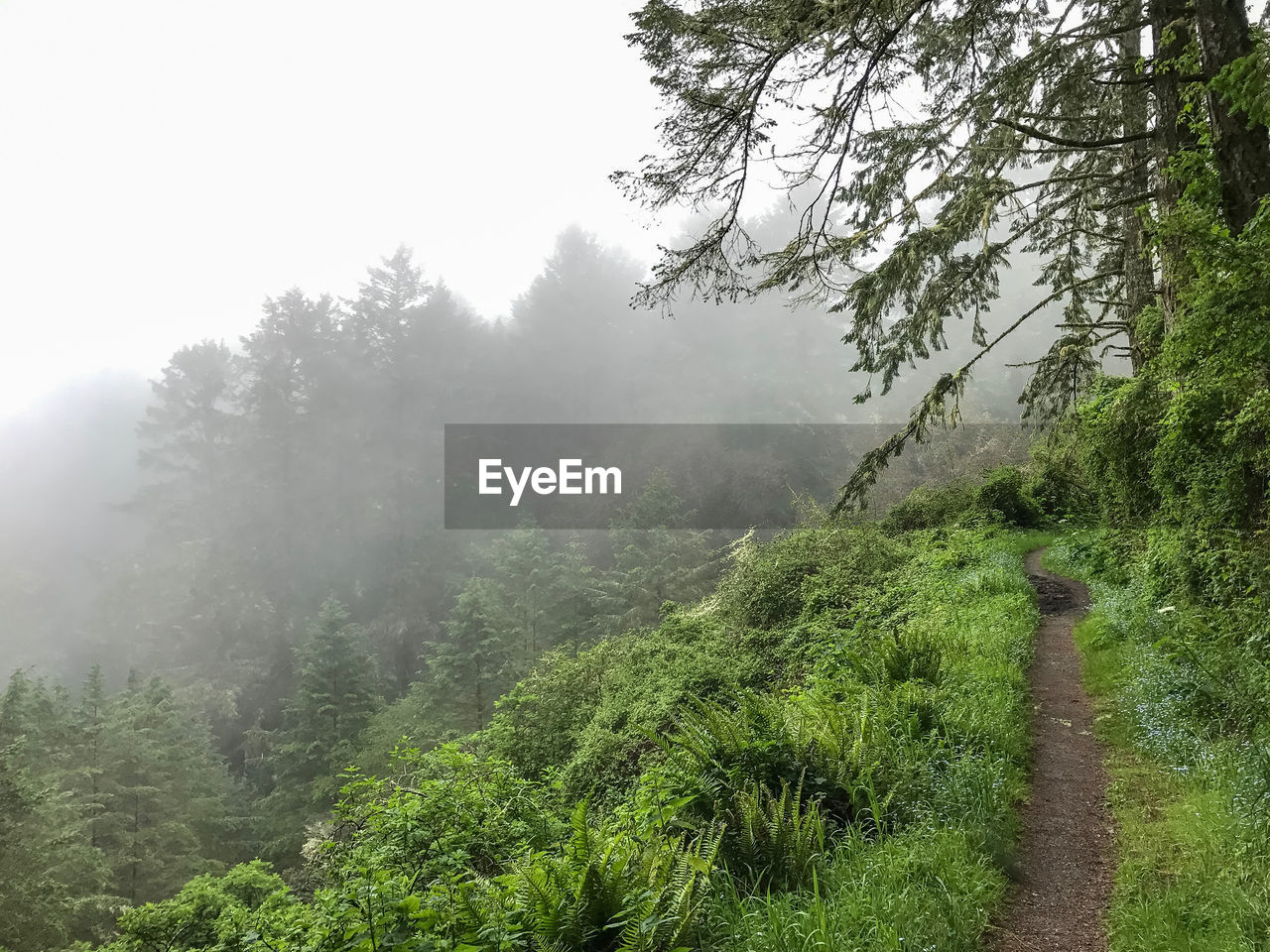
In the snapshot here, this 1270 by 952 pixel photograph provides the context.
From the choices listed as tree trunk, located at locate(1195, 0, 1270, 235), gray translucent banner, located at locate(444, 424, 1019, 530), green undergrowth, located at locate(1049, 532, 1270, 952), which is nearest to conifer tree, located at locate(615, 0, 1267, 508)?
tree trunk, located at locate(1195, 0, 1270, 235)

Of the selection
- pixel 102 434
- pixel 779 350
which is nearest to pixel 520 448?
pixel 779 350

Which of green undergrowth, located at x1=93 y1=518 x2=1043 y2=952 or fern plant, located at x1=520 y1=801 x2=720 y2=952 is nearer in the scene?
fern plant, located at x1=520 y1=801 x2=720 y2=952

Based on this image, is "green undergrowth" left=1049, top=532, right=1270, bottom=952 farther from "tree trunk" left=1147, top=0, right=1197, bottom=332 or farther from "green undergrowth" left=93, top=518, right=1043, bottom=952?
"tree trunk" left=1147, top=0, right=1197, bottom=332

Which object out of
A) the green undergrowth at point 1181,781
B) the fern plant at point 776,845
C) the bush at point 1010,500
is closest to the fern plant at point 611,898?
the fern plant at point 776,845

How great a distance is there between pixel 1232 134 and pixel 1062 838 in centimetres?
478

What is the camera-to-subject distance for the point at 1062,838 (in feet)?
11.6

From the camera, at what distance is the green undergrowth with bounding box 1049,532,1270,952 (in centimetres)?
254

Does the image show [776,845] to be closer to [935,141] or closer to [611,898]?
[611,898]

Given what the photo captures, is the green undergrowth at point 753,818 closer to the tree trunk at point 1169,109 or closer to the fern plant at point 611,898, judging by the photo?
the fern plant at point 611,898

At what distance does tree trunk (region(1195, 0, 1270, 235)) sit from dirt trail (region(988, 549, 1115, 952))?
3.82 m

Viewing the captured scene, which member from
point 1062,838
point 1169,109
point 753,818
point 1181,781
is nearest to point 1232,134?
point 1169,109

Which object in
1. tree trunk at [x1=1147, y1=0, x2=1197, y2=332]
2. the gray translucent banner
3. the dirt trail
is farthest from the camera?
the gray translucent banner

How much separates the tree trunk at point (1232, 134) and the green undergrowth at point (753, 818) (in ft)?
12.9

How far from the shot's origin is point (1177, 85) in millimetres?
5242
